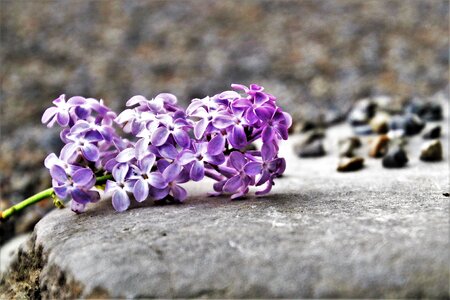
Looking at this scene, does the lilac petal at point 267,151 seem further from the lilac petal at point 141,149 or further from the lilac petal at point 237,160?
the lilac petal at point 141,149

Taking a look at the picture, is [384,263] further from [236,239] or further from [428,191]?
[428,191]

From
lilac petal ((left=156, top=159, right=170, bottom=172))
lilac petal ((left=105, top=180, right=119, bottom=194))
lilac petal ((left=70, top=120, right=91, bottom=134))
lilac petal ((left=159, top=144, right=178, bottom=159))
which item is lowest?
lilac petal ((left=105, top=180, right=119, bottom=194))

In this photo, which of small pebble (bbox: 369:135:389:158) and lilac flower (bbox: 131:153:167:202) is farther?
small pebble (bbox: 369:135:389:158)

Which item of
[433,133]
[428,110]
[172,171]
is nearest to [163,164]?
[172,171]

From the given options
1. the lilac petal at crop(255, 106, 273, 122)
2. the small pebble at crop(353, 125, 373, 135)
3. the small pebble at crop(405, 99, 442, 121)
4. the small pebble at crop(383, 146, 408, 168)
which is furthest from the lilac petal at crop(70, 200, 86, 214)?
the small pebble at crop(405, 99, 442, 121)

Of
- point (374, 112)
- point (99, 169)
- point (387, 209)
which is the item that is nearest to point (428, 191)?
point (387, 209)

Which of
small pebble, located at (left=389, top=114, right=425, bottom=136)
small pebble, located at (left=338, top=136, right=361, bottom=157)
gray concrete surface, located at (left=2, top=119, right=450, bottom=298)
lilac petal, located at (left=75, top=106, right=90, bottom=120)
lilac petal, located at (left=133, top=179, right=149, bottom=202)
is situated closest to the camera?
gray concrete surface, located at (left=2, top=119, right=450, bottom=298)

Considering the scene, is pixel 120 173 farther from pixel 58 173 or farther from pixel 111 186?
pixel 58 173

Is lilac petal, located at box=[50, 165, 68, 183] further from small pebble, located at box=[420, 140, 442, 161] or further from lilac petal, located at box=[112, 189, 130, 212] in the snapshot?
small pebble, located at box=[420, 140, 442, 161]
